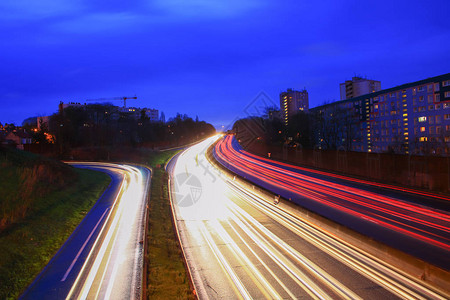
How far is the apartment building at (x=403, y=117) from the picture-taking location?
48156 mm

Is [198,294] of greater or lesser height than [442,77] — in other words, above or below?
below

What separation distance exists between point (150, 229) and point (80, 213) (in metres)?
6.28

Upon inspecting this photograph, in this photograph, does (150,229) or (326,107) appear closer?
(150,229)

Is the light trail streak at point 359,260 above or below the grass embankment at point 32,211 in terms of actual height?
below

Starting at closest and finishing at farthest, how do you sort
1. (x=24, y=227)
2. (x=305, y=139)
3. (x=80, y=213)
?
(x=24, y=227)
(x=80, y=213)
(x=305, y=139)

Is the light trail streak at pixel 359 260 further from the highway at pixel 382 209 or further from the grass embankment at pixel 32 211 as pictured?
the grass embankment at pixel 32 211

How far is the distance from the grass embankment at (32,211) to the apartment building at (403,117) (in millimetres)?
42303

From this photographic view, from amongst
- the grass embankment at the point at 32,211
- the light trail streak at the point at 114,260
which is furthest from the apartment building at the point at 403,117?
the grass embankment at the point at 32,211

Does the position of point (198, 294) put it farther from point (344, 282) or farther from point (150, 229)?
point (150, 229)

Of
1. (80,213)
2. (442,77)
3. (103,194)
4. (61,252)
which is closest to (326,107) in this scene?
(442,77)

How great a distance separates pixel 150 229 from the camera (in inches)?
594

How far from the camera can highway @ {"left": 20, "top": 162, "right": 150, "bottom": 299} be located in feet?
29.7

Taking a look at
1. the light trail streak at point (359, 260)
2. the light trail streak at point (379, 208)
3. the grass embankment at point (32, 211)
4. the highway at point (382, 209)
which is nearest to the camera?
the light trail streak at point (359, 260)

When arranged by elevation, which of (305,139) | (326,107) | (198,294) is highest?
(326,107)
